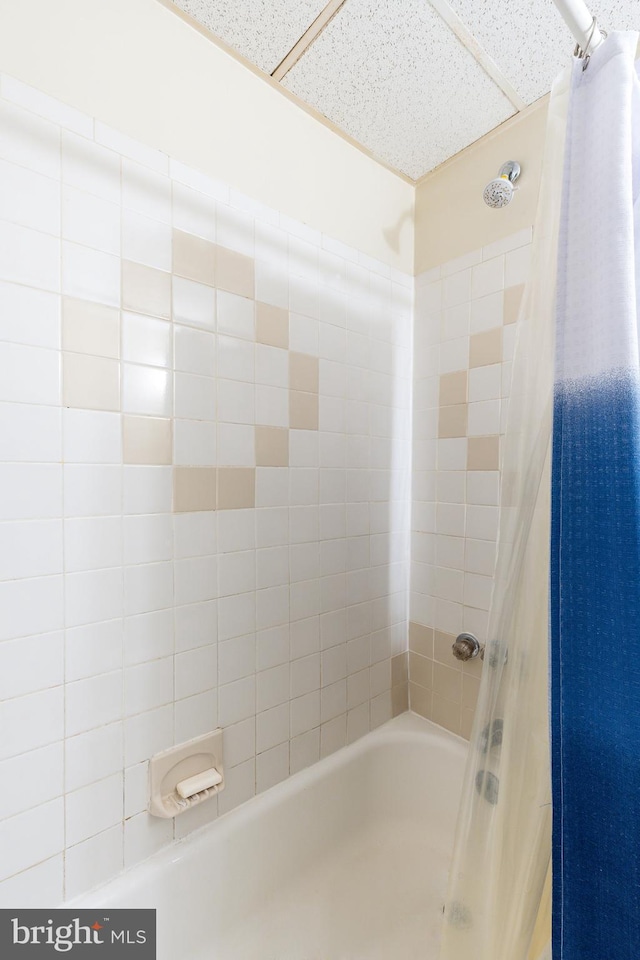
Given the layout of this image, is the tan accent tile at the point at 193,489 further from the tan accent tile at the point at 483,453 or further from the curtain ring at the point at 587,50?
the curtain ring at the point at 587,50

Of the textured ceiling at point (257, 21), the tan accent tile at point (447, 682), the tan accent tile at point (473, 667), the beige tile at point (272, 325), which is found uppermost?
the textured ceiling at point (257, 21)

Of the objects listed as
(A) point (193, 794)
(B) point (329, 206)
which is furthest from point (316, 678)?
(B) point (329, 206)

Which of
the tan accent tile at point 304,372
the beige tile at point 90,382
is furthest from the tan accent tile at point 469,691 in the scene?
the beige tile at point 90,382

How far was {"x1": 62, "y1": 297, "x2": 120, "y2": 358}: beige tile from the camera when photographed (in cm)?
86

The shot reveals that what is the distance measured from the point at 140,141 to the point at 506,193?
0.84m

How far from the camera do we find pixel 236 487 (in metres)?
1.09

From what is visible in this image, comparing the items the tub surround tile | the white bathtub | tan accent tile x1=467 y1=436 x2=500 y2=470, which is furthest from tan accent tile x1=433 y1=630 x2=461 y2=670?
tan accent tile x1=467 y1=436 x2=500 y2=470

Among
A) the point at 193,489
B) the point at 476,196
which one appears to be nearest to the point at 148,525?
the point at 193,489

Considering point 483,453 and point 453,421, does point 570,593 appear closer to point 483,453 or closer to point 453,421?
point 483,453

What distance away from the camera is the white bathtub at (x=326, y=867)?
997 millimetres

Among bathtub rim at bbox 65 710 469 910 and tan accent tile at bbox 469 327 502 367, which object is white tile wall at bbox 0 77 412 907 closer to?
bathtub rim at bbox 65 710 469 910

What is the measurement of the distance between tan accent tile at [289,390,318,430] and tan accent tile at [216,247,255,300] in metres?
0.27

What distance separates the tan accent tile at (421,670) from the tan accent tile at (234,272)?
121 cm

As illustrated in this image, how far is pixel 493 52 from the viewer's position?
1.06 m
